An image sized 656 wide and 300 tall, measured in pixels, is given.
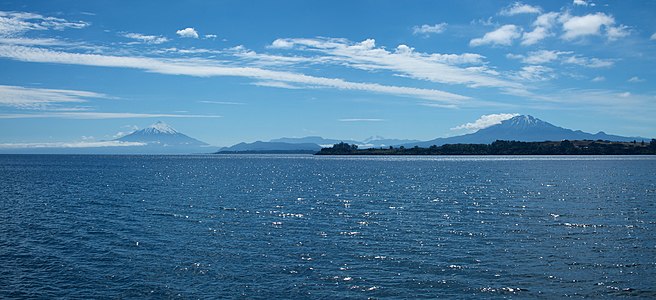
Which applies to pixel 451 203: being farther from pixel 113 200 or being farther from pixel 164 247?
pixel 113 200

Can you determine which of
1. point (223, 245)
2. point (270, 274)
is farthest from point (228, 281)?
point (223, 245)

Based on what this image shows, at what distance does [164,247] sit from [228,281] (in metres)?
11.8

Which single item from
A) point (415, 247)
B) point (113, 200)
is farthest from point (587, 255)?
point (113, 200)

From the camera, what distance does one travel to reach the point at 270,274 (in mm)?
32406

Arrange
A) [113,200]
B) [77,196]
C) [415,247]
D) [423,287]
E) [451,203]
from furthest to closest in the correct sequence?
[77,196]
[113,200]
[451,203]
[415,247]
[423,287]

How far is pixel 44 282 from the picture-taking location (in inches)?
1231

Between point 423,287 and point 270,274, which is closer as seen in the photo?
point 423,287

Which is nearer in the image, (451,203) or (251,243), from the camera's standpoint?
(251,243)

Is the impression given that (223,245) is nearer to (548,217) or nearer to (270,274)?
(270,274)

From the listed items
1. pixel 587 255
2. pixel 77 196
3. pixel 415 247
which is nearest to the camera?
pixel 587 255

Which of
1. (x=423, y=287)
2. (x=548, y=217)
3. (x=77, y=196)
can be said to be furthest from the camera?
(x=77, y=196)

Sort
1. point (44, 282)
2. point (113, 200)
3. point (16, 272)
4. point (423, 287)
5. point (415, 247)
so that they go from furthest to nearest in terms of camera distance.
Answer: point (113, 200) < point (415, 247) < point (16, 272) < point (44, 282) < point (423, 287)

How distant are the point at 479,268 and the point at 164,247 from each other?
74.5 feet

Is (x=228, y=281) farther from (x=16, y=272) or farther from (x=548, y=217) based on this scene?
(x=548, y=217)
